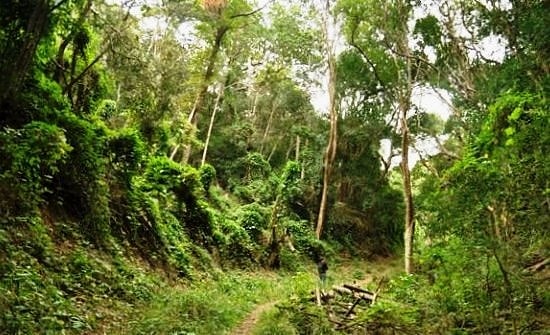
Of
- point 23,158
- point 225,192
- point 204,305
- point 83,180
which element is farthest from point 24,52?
point 225,192

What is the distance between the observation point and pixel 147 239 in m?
13.7

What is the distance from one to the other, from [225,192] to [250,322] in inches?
658

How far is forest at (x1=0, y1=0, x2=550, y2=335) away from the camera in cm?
745

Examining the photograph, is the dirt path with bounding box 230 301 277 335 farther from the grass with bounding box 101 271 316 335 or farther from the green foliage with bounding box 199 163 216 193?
the green foliage with bounding box 199 163 216 193

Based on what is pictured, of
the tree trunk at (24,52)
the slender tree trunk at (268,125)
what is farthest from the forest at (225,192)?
the slender tree trunk at (268,125)

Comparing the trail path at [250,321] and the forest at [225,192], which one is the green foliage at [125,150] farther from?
the trail path at [250,321]

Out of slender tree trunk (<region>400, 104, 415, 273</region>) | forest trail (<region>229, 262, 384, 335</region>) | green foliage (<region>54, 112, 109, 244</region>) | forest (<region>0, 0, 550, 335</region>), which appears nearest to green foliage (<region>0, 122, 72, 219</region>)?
forest (<region>0, 0, 550, 335</region>)

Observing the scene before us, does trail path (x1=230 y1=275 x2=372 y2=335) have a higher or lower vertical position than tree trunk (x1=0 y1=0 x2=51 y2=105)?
lower

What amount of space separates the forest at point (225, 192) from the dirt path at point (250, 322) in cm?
9

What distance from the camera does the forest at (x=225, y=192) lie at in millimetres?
A: 7449

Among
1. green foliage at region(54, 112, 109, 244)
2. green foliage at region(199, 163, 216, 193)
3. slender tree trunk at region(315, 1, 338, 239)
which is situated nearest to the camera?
green foliage at region(54, 112, 109, 244)

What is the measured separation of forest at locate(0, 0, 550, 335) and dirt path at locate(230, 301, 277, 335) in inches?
3.6

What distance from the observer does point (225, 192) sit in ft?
93.6

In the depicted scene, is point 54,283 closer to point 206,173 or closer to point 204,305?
point 204,305
